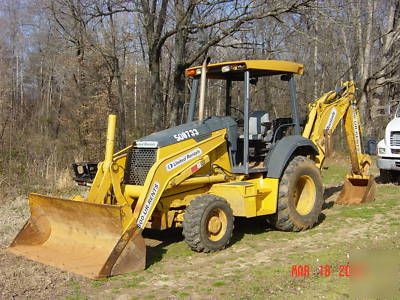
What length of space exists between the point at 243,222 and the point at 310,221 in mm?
1187

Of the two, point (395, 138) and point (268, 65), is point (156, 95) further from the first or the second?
point (268, 65)

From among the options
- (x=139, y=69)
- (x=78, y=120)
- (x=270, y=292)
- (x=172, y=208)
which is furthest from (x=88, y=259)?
(x=139, y=69)

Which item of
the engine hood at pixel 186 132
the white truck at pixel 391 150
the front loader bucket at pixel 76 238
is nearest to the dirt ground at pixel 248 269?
the front loader bucket at pixel 76 238

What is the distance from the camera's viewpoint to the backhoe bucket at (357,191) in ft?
30.0

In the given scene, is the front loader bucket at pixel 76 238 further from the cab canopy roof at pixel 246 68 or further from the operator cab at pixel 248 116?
the cab canopy roof at pixel 246 68

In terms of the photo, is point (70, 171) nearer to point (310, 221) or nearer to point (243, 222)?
point (243, 222)

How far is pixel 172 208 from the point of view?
641 cm

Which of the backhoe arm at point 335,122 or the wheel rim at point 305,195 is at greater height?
the backhoe arm at point 335,122

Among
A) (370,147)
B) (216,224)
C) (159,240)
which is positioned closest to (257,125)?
(216,224)

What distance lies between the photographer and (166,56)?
27.7m

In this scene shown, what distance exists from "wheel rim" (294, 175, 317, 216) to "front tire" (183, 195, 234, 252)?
1.76 m

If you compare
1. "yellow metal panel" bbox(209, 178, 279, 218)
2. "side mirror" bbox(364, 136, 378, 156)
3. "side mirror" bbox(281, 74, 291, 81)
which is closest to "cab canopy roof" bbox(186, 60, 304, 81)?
"side mirror" bbox(281, 74, 291, 81)

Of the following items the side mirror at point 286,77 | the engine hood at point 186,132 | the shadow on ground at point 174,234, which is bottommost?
the shadow on ground at point 174,234

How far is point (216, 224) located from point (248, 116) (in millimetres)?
1714
